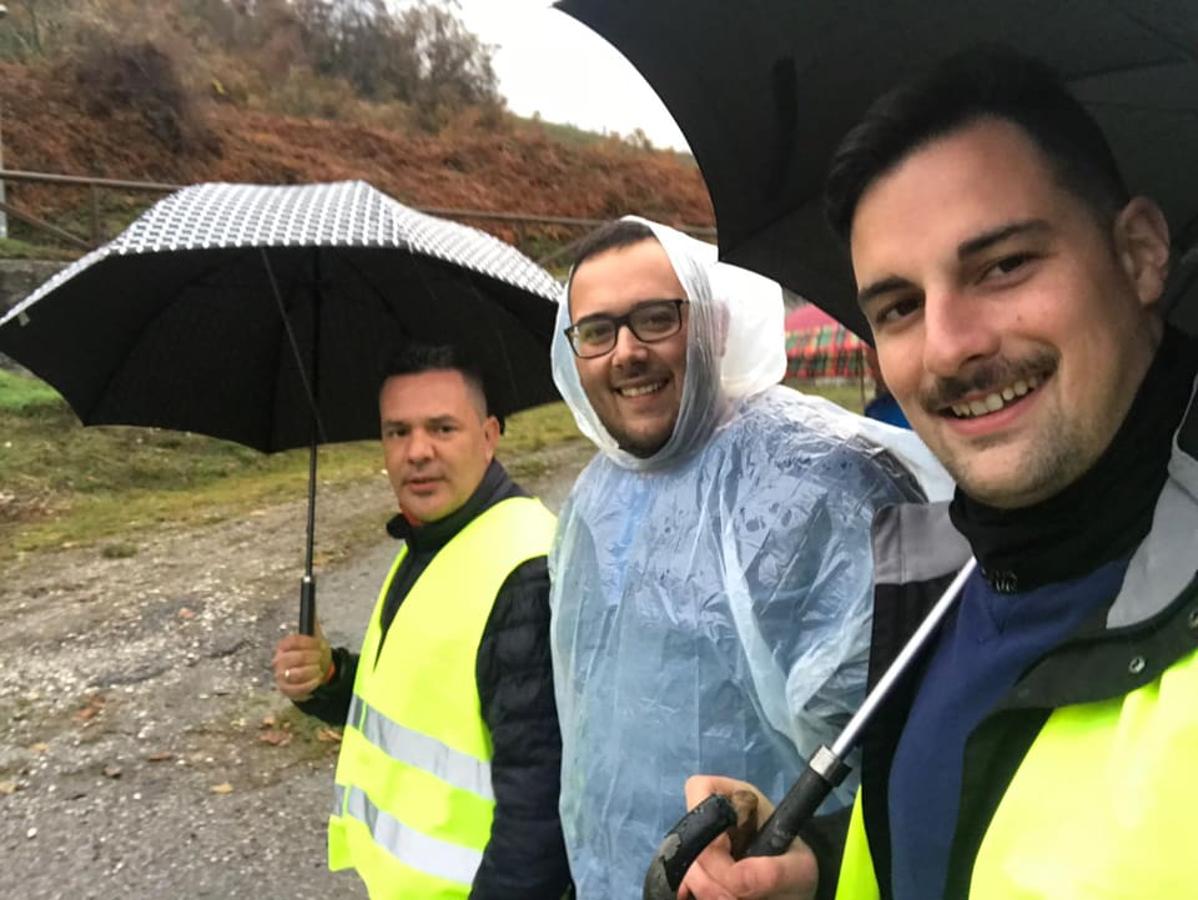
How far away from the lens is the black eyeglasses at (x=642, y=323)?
1.80 m

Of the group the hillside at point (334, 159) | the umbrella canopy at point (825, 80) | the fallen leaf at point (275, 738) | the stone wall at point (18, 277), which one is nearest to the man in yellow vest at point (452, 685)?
the umbrella canopy at point (825, 80)

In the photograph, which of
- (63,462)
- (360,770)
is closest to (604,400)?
(360,770)

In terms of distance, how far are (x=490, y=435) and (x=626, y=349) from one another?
74cm

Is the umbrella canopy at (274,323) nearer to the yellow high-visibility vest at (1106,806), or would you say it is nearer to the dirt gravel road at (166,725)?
the yellow high-visibility vest at (1106,806)

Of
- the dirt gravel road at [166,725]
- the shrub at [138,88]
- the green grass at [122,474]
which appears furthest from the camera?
the shrub at [138,88]

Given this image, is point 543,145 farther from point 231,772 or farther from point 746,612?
point 746,612

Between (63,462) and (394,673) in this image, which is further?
(63,462)

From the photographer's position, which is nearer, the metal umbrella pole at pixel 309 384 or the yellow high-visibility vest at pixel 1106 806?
the yellow high-visibility vest at pixel 1106 806

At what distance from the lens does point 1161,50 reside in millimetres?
1094

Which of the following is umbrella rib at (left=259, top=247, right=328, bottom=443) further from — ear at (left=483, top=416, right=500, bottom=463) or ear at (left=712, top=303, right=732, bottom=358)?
ear at (left=712, top=303, right=732, bottom=358)

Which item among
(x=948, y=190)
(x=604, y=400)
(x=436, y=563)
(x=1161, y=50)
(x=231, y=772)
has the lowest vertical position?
(x=231, y=772)

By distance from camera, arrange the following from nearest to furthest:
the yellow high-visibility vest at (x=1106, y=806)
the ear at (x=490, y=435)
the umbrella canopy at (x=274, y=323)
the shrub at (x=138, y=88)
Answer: the yellow high-visibility vest at (x=1106, y=806)
the umbrella canopy at (x=274, y=323)
the ear at (x=490, y=435)
the shrub at (x=138, y=88)

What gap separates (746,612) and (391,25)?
33.0 meters

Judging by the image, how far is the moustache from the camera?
107cm
